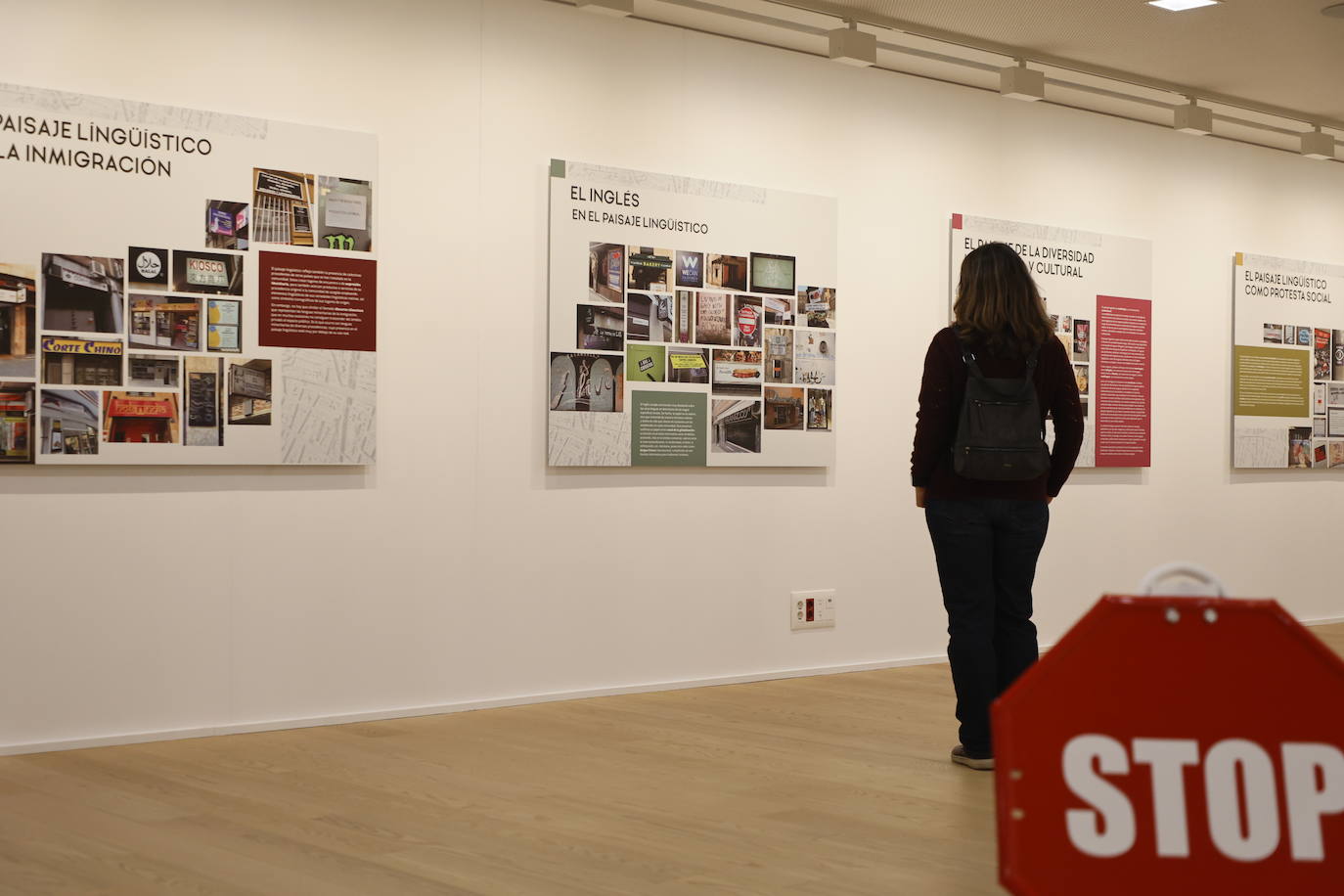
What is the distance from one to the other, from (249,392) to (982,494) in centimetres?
254

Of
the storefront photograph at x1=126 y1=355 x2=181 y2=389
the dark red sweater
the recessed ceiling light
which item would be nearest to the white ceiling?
the recessed ceiling light

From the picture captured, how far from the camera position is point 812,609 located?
6363 millimetres

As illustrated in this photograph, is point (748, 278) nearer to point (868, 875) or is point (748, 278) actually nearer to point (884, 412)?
point (884, 412)

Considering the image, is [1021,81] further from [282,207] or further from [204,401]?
[204,401]

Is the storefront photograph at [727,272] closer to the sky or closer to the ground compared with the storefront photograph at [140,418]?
closer to the sky

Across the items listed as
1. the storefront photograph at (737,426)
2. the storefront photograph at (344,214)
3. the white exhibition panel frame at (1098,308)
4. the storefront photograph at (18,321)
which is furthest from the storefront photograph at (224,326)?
the white exhibition panel frame at (1098,308)

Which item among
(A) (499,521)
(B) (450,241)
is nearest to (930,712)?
(A) (499,521)

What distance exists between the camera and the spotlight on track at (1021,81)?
21.6ft

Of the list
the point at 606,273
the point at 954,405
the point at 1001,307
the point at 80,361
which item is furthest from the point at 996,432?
the point at 80,361

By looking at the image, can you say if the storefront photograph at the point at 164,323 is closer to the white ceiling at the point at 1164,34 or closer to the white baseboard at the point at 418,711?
the white baseboard at the point at 418,711

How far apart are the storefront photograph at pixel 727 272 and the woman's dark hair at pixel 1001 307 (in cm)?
187

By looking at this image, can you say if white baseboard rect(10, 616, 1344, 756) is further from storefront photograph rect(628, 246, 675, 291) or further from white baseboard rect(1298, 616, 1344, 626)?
white baseboard rect(1298, 616, 1344, 626)

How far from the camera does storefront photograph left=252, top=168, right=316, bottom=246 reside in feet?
16.1

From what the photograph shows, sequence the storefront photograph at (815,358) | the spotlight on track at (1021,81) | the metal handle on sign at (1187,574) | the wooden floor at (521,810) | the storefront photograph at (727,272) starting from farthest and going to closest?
the spotlight on track at (1021,81) → the storefront photograph at (815,358) → the storefront photograph at (727,272) → the wooden floor at (521,810) → the metal handle on sign at (1187,574)
